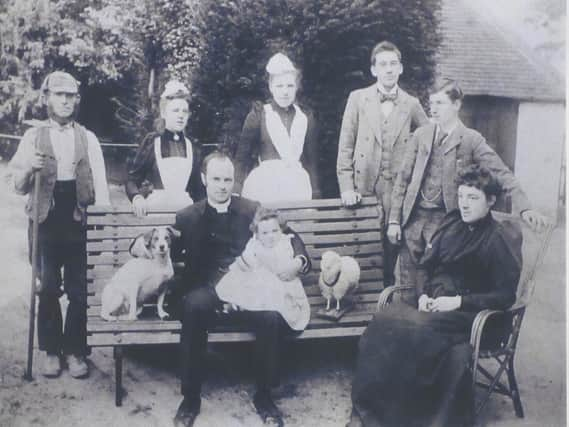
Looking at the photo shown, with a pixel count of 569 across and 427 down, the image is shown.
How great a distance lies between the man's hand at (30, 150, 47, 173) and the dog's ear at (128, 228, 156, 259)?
20.7 inches

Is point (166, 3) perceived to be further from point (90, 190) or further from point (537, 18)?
point (537, 18)

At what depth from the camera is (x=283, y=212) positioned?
3014 millimetres

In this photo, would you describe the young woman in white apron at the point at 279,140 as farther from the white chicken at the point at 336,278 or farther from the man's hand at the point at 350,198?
the white chicken at the point at 336,278

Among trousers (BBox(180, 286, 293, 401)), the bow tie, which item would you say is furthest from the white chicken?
the bow tie

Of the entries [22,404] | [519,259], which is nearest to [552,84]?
[519,259]

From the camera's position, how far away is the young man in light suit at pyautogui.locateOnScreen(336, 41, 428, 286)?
3.15 m

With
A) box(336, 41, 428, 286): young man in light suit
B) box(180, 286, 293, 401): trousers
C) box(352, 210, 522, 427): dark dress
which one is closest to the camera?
box(352, 210, 522, 427): dark dress

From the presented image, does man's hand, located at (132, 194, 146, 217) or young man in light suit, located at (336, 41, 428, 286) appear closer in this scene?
man's hand, located at (132, 194, 146, 217)

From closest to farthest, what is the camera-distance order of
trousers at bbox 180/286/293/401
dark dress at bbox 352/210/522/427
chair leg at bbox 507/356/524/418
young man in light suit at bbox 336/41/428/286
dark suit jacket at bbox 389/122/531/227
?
dark dress at bbox 352/210/522/427, trousers at bbox 180/286/293/401, chair leg at bbox 507/356/524/418, dark suit jacket at bbox 389/122/531/227, young man in light suit at bbox 336/41/428/286

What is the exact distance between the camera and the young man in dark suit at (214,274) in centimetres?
271

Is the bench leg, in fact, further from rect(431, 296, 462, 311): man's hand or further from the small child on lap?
rect(431, 296, 462, 311): man's hand

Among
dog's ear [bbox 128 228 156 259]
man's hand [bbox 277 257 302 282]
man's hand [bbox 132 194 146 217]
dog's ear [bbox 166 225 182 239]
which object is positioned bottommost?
man's hand [bbox 277 257 302 282]

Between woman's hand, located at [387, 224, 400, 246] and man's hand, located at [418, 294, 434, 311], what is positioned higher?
woman's hand, located at [387, 224, 400, 246]

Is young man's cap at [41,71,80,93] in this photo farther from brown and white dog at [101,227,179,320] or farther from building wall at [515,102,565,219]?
building wall at [515,102,565,219]
